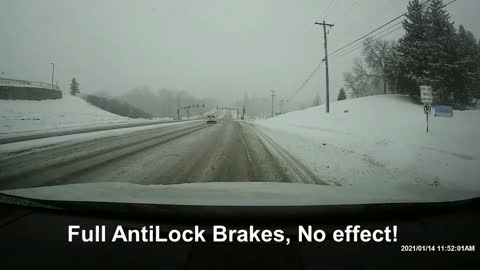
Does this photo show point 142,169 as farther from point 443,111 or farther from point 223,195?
point 443,111

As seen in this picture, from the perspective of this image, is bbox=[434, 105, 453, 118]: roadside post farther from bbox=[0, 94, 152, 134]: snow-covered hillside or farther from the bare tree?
the bare tree

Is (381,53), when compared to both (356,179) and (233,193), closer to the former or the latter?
(356,179)

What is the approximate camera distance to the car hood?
2.82 metres

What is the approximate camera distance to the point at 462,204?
306 centimetres

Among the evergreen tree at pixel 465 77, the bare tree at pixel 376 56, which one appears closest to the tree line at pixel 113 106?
the bare tree at pixel 376 56

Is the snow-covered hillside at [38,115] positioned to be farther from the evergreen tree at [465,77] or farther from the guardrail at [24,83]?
the evergreen tree at [465,77]

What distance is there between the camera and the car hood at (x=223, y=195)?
282 cm

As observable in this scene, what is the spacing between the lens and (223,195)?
309cm

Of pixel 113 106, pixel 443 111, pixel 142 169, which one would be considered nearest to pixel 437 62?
pixel 443 111

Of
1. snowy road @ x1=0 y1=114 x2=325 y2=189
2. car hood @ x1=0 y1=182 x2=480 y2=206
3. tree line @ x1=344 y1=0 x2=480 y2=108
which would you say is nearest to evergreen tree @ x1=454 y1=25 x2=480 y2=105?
tree line @ x1=344 y1=0 x2=480 y2=108

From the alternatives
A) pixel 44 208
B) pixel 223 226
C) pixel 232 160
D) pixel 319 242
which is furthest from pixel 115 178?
pixel 319 242

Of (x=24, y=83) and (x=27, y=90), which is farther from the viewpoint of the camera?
(x=24, y=83)

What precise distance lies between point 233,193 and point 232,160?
568cm

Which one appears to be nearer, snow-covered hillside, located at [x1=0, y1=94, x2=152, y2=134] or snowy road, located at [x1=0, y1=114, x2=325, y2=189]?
snowy road, located at [x1=0, y1=114, x2=325, y2=189]
